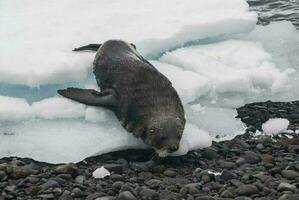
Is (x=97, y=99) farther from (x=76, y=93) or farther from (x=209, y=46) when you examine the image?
(x=209, y=46)

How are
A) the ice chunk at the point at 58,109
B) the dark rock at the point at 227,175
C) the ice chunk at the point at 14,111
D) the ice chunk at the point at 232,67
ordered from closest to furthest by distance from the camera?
the dark rock at the point at 227,175, the ice chunk at the point at 14,111, the ice chunk at the point at 58,109, the ice chunk at the point at 232,67

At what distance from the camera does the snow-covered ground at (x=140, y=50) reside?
5.75m

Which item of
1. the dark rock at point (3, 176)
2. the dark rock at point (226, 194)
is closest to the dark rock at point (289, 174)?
the dark rock at point (226, 194)

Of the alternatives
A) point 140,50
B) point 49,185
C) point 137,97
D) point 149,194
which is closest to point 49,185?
point 49,185

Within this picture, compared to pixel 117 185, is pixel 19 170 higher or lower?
higher

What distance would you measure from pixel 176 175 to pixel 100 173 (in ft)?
2.14

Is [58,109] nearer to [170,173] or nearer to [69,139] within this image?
[69,139]

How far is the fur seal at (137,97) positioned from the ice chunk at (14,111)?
1.46 ft

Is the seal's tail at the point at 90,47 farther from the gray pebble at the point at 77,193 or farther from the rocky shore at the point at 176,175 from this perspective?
the gray pebble at the point at 77,193

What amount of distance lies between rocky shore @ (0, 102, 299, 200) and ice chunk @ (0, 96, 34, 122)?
2.09 ft

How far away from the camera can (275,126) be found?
629cm

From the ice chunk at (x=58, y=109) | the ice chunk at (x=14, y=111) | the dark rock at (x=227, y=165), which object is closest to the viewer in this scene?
the dark rock at (x=227, y=165)

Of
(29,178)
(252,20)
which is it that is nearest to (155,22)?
(252,20)

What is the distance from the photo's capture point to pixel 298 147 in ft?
18.7
